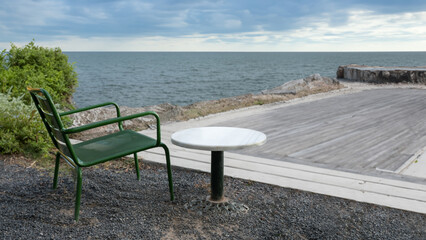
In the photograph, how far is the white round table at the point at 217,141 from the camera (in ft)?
8.80

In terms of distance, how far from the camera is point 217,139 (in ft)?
9.31

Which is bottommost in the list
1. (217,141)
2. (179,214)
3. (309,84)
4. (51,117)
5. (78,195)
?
(179,214)

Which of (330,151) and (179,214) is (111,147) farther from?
(330,151)

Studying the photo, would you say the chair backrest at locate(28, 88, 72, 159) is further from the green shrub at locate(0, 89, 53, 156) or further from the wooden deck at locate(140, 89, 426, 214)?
the green shrub at locate(0, 89, 53, 156)

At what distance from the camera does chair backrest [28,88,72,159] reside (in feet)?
8.37

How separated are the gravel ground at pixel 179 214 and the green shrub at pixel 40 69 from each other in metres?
2.58

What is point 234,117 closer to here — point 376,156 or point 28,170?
point 376,156

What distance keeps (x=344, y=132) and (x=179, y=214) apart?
362 cm

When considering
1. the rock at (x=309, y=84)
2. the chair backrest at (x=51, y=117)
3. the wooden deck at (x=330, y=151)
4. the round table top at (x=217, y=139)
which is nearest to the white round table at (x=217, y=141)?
the round table top at (x=217, y=139)

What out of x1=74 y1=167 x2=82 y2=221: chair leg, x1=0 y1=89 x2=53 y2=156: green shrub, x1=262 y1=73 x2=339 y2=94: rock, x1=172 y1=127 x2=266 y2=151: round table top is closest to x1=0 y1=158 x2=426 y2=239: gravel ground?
x1=74 y1=167 x2=82 y2=221: chair leg

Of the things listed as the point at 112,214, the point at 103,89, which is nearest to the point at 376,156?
the point at 112,214

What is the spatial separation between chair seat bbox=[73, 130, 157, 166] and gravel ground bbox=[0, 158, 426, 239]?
1.30ft

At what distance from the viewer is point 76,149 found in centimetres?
309

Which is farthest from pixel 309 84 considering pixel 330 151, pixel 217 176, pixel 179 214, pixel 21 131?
pixel 179 214
